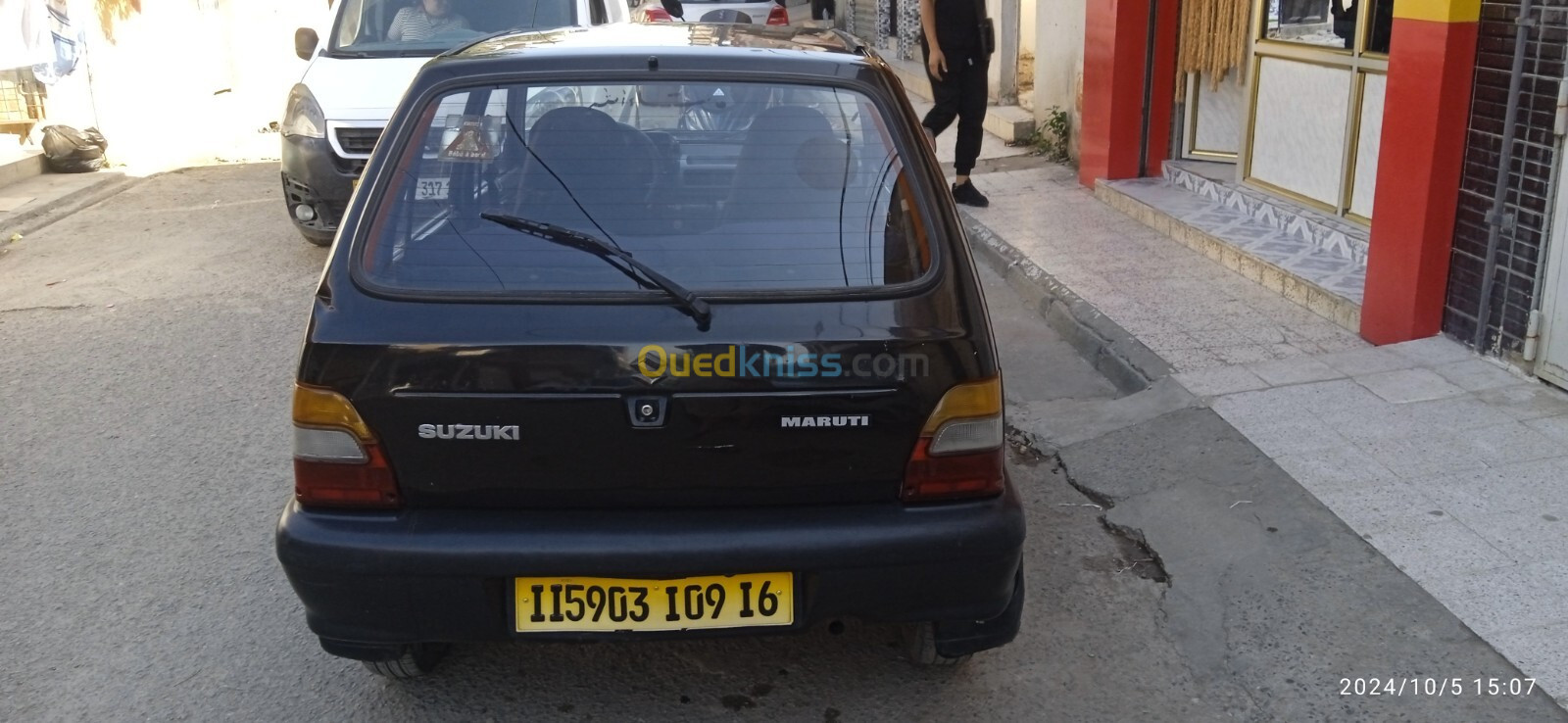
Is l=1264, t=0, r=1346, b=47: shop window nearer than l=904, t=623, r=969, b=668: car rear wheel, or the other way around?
l=904, t=623, r=969, b=668: car rear wheel

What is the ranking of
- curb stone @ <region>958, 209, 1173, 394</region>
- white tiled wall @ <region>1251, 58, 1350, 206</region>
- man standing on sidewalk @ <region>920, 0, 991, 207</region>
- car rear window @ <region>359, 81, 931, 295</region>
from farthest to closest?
man standing on sidewalk @ <region>920, 0, 991, 207</region>
white tiled wall @ <region>1251, 58, 1350, 206</region>
curb stone @ <region>958, 209, 1173, 394</region>
car rear window @ <region>359, 81, 931, 295</region>

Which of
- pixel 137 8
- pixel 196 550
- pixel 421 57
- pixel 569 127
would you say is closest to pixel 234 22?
pixel 137 8

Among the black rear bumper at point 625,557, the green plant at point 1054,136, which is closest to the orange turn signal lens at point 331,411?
the black rear bumper at point 625,557

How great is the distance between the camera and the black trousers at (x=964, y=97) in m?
8.56

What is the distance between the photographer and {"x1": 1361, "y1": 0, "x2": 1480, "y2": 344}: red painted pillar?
5031 millimetres

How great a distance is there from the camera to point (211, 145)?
13.2 metres

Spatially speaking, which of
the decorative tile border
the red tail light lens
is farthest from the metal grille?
the red tail light lens

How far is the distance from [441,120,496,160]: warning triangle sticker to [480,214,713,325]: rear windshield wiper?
185 mm

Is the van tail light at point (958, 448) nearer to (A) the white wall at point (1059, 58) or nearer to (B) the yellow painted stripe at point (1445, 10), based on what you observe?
(B) the yellow painted stripe at point (1445, 10)

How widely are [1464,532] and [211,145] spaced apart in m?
12.3

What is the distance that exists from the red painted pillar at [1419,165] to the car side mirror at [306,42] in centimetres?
664

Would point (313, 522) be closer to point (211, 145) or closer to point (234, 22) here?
point (211, 145)

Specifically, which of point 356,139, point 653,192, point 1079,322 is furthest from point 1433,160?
point 356,139

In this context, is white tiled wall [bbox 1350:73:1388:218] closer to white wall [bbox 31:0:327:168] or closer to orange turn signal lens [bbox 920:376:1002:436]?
orange turn signal lens [bbox 920:376:1002:436]
